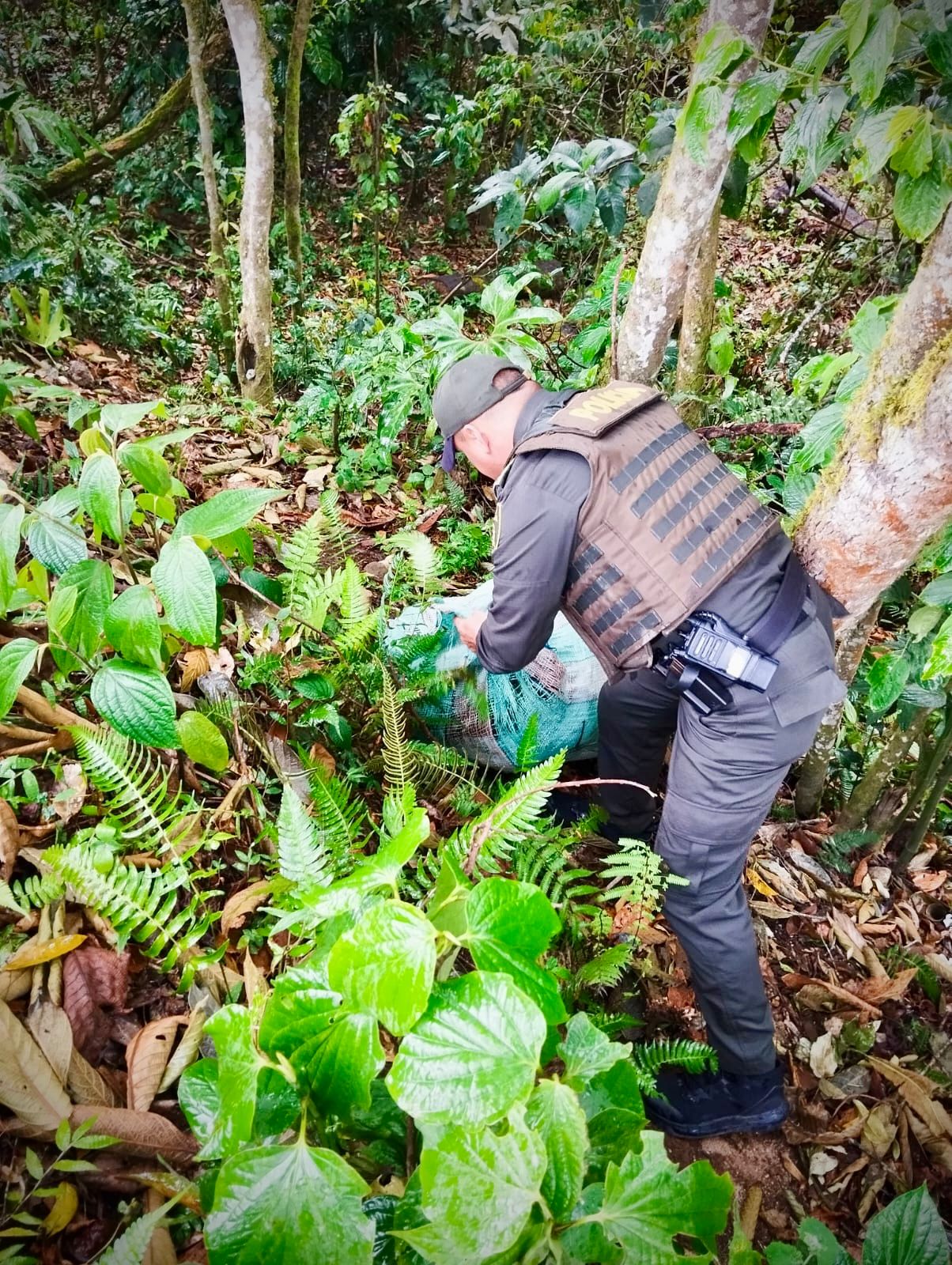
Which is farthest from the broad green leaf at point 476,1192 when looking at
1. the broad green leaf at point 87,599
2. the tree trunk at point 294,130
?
the tree trunk at point 294,130

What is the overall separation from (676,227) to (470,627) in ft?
5.89

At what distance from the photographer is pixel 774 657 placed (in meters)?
2.12

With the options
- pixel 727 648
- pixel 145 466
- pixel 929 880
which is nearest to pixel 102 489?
pixel 145 466

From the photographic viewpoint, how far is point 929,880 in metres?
3.22

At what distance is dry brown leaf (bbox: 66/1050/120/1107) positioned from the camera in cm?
156

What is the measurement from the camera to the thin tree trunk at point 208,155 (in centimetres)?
439

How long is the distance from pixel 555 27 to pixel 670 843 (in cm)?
617

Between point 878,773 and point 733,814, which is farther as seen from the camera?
point 878,773

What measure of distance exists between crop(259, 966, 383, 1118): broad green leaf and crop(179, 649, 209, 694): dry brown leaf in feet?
5.70

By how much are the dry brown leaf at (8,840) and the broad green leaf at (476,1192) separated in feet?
4.99

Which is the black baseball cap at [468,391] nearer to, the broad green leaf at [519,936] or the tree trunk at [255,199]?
the broad green leaf at [519,936]

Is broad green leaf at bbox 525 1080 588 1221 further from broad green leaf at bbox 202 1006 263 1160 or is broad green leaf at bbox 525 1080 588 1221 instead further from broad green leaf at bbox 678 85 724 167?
broad green leaf at bbox 678 85 724 167

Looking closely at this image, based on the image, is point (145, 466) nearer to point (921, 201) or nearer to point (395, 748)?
point (395, 748)

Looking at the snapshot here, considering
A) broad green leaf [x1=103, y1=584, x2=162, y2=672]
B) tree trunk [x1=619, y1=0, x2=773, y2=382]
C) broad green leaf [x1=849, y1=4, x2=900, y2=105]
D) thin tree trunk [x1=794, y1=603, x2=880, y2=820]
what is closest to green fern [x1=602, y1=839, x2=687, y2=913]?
thin tree trunk [x1=794, y1=603, x2=880, y2=820]
